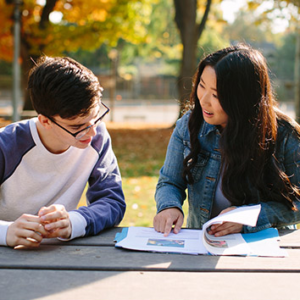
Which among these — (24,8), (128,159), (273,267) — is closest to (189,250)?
(273,267)

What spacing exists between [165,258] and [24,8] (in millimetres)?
12711

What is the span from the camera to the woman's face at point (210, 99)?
6.60 feet

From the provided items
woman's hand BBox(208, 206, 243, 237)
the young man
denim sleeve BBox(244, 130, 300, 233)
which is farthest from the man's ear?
denim sleeve BBox(244, 130, 300, 233)

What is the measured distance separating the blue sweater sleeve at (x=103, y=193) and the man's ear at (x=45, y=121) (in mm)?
244

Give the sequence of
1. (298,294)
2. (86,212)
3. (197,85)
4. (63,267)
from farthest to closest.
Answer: (197,85) → (86,212) → (63,267) → (298,294)

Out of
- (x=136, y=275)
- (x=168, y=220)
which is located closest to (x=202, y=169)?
(x=168, y=220)

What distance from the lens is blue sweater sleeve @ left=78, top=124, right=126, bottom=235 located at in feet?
6.34

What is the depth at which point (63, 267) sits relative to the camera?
150cm

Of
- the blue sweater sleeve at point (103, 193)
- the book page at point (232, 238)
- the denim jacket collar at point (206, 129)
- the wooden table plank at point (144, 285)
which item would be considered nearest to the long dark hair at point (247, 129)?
the denim jacket collar at point (206, 129)

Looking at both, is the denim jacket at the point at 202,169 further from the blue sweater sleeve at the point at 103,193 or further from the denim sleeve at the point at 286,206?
the blue sweater sleeve at the point at 103,193

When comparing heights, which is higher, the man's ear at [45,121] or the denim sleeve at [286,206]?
the man's ear at [45,121]

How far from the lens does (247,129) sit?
2.04 metres

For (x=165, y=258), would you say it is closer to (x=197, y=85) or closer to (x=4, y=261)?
(x=4, y=261)

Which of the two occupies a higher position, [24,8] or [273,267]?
[24,8]
